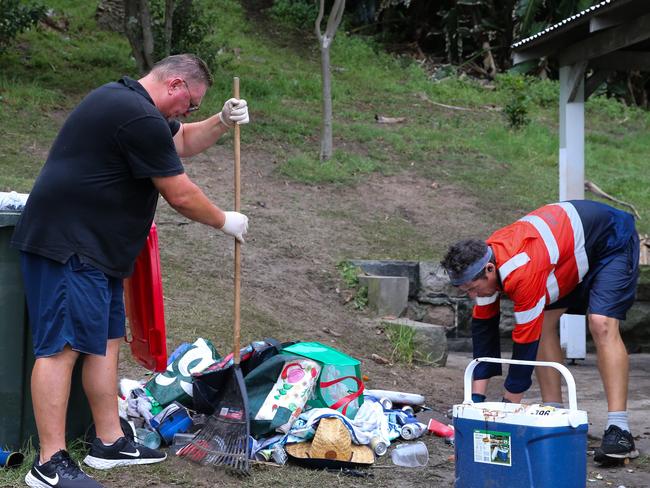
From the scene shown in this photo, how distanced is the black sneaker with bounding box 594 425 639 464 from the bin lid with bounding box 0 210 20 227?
9.54ft

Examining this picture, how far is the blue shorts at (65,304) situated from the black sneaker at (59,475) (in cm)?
43

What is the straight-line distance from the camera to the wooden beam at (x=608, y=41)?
20.6 ft

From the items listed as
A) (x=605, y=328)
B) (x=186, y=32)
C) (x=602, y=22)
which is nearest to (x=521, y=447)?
(x=605, y=328)

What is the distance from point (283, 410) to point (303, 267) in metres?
3.84

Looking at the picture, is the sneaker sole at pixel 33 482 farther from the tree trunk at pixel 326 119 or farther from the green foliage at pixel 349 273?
the tree trunk at pixel 326 119

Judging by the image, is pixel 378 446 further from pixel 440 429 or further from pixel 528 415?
pixel 528 415

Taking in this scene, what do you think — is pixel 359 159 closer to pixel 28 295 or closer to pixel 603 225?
pixel 603 225

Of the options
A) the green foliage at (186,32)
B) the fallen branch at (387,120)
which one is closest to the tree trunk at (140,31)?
the green foliage at (186,32)

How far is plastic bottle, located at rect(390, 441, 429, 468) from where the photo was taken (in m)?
4.38

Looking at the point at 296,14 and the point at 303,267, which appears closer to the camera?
the point at 303,267

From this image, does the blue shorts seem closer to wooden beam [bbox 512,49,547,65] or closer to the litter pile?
the litter pile

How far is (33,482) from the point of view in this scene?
12.0 ft

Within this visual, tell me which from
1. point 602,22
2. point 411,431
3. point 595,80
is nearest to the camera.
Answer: point 411,431

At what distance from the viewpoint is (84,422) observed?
4.25 meters
